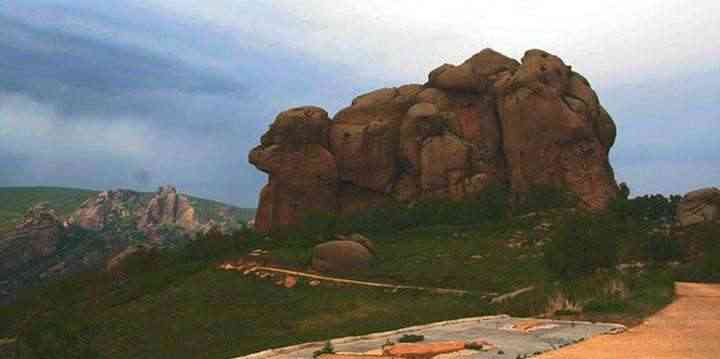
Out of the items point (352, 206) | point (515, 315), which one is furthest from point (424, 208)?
point (515, 315)

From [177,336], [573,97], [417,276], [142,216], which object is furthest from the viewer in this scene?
[142,216]

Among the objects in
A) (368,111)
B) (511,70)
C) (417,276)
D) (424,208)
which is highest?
(511,70)

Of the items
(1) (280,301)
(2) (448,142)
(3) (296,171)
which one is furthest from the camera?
(3) (296,171)

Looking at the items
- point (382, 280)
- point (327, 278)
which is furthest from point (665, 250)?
point (327, 278)

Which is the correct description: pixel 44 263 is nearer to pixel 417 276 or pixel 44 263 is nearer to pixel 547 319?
pixel 417 276

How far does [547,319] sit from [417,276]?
2334 centimetres

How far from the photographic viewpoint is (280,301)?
3281 cm

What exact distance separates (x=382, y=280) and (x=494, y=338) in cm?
2568

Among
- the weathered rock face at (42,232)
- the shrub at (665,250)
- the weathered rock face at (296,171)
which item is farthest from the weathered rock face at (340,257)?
the weathered rock face at (42,232)

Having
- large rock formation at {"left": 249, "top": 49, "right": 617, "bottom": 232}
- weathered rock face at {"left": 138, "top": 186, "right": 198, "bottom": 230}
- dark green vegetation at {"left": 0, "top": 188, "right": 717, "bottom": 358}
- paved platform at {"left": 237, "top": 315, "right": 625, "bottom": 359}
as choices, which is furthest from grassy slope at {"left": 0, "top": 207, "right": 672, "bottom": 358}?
weathered rock face at {"left": 138, "top": 186, "right": 198, "bottom": 230}

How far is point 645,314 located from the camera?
14.3m

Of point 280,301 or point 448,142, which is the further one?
point 448,142

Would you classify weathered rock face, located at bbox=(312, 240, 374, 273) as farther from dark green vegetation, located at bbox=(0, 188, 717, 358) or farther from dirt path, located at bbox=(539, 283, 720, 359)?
dirt path, located at bbox=(539, 283, 720, 359)

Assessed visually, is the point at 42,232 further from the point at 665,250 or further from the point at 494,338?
the point at 494,338
